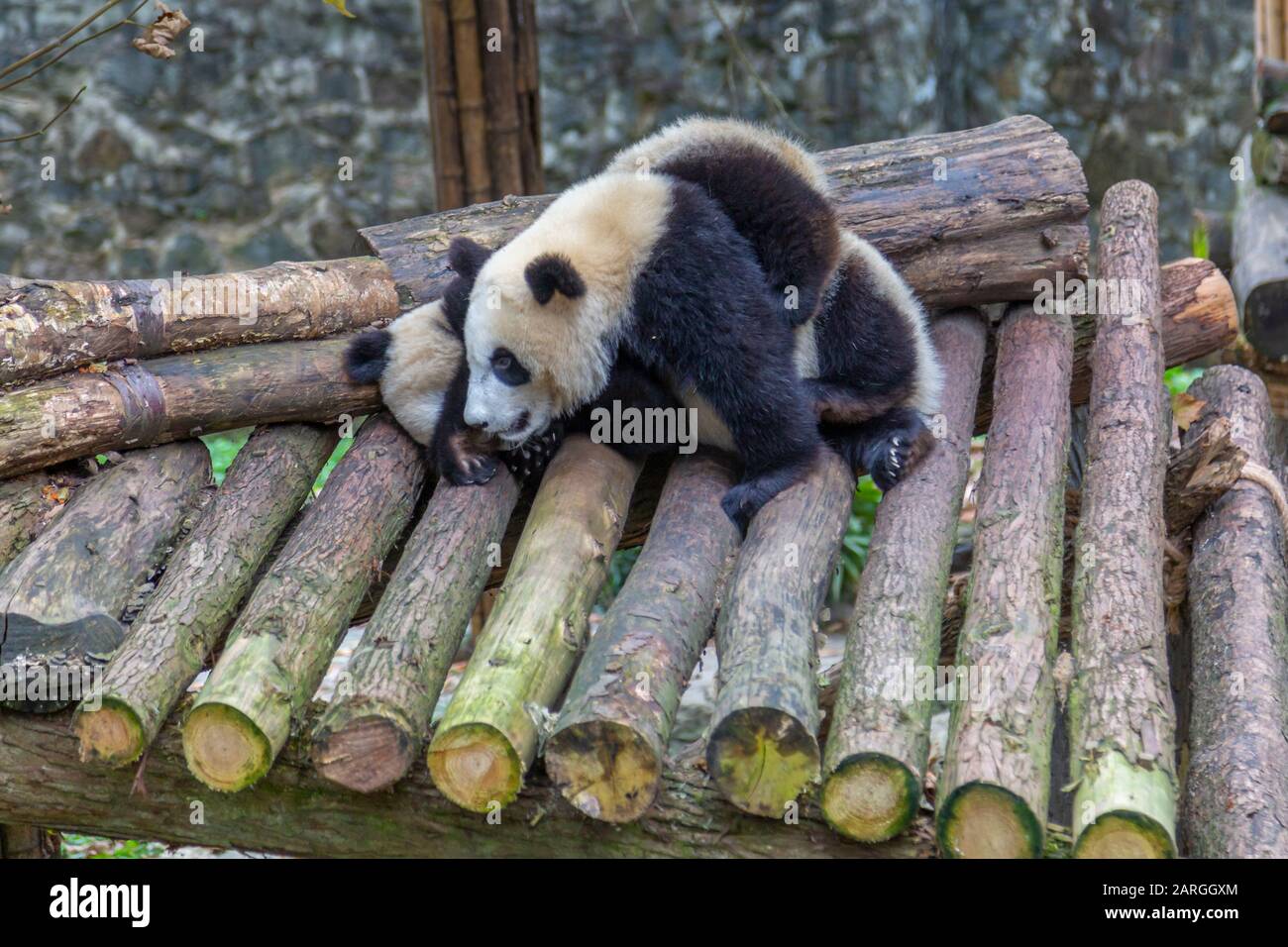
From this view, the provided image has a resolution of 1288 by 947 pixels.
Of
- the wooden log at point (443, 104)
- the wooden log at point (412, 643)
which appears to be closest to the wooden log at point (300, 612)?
the wooden log at point (412, 643)

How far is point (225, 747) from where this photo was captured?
2.62m

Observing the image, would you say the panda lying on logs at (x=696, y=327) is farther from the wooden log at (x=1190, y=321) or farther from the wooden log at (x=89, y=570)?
the wooden log at (x=1190, y=321)

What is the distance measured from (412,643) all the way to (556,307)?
1113mm

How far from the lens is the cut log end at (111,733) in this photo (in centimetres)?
265

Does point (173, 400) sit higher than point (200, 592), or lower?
higher

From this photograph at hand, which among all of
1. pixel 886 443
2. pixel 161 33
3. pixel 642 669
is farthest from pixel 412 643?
pixel 161 33

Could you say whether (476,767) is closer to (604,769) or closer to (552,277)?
(604,769)

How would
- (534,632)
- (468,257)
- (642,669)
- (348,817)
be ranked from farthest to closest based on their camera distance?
(468,257) → (534,632) → (348,817) → (642,669)

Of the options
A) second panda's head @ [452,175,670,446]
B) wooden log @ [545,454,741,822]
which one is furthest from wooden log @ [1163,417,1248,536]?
second panda's head @ [452,175,670,446]

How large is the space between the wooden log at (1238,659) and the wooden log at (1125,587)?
0.21m

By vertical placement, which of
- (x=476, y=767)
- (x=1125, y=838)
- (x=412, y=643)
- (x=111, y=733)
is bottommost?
(x=1125, y=838)

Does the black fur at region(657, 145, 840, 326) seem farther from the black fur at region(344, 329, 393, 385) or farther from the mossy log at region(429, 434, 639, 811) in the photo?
the black fur at region(344, 329, 393, 385)

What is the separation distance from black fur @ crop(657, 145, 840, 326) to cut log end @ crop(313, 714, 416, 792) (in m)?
1.63

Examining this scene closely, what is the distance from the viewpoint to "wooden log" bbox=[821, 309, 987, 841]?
2.41 meters
